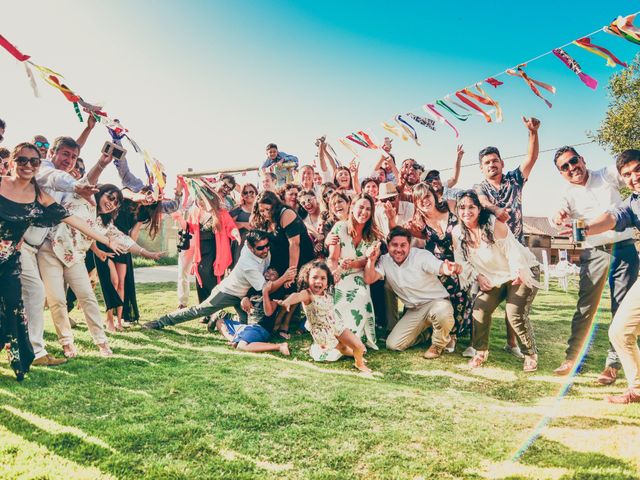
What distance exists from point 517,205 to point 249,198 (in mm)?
3579

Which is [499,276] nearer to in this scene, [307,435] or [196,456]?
[307,435]

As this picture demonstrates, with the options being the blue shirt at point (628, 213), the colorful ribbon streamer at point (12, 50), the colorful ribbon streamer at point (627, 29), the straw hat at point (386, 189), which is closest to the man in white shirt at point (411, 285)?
the straw hat at point (386, 189)

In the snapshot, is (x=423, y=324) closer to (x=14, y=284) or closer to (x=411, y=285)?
(x=411, y=285)

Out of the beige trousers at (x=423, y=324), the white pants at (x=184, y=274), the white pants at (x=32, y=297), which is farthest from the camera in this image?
the white pants at (x=184, y=274)

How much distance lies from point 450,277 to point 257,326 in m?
2.37

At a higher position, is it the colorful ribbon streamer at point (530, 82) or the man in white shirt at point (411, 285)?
the colorful ribbon streamer at point (530, 82)

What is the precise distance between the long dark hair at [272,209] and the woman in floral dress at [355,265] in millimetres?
744


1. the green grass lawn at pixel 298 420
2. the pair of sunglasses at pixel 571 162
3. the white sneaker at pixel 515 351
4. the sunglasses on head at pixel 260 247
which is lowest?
the white sneaker at pixel 515 351

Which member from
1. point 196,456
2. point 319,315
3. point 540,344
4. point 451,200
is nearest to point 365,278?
point 319,315

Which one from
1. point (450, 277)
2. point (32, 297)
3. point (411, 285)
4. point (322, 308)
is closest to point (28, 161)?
point (32, 297)

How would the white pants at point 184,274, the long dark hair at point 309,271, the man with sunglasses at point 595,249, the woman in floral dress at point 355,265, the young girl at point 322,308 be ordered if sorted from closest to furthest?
1. the man with sunglasses at point 595,249
2. the young girl at point 322,308
3. the long dark hair at point 309,271
4. the woman in floral dress at point 355,265
5. the white pants at point 184,274

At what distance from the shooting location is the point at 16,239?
12.1ft

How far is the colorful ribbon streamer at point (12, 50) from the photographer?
429 cm

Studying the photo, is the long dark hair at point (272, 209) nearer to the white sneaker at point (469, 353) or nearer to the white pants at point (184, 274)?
the white pants at point (184, 274)
